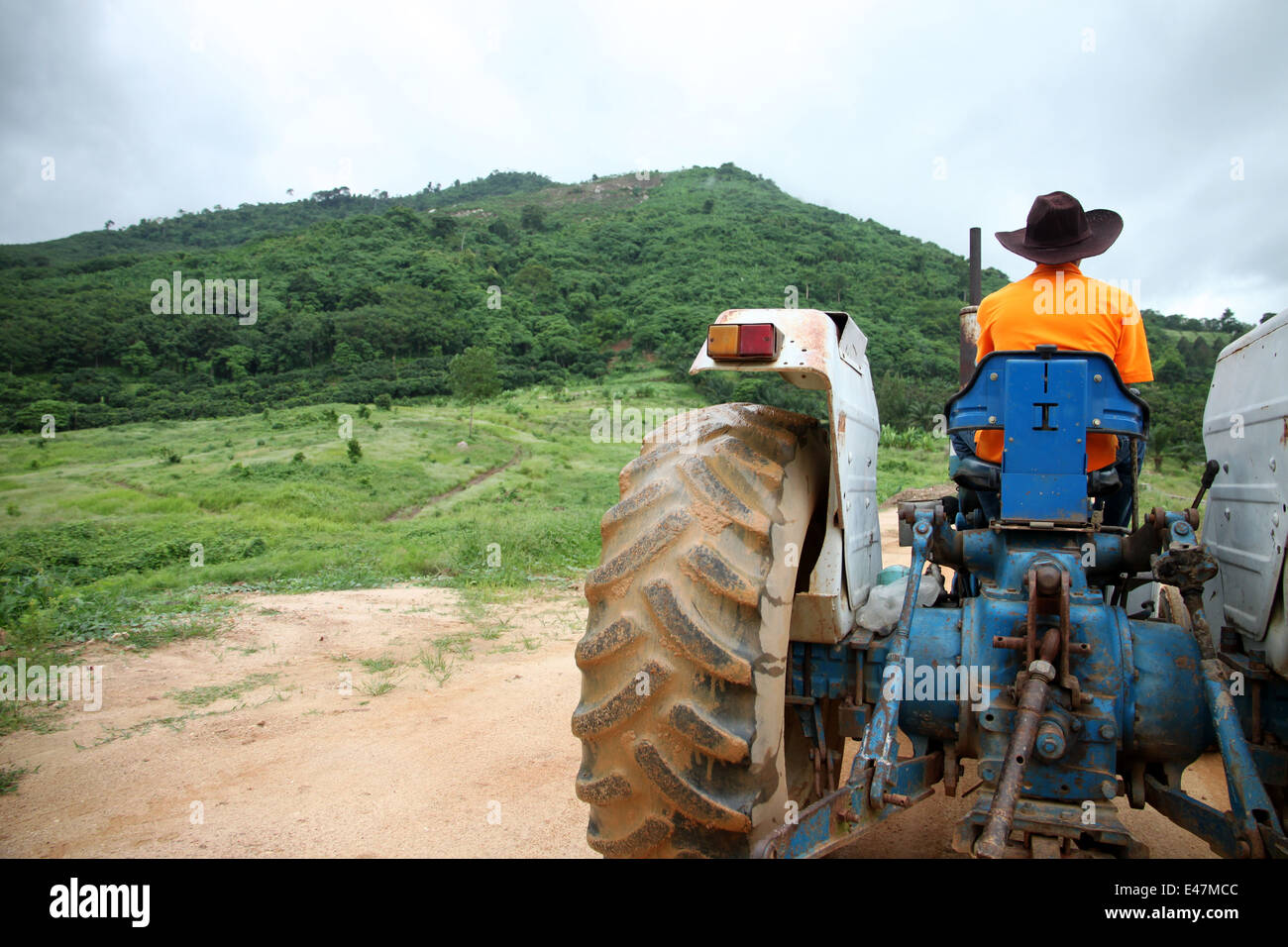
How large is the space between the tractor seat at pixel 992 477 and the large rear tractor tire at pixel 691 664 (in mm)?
974

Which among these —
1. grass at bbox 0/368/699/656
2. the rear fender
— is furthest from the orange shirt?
grass at bbox 0/368/699/656

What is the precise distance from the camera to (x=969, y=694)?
8.34 ft

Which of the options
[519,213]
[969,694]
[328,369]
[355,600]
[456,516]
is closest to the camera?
[969,694]

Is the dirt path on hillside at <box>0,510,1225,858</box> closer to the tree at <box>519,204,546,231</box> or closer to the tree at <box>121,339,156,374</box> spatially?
the tree at <box>121,339,156,374</box>

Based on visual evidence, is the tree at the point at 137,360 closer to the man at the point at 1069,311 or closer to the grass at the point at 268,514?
the grass at the point at 268,514

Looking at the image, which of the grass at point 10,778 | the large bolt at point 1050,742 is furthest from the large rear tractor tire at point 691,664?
the grass at point 10,778

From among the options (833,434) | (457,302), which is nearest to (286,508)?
(833,434)

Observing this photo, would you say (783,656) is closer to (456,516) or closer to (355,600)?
(355,600)

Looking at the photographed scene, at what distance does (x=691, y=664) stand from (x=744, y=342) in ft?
3.13

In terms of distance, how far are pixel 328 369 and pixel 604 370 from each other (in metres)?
20.5

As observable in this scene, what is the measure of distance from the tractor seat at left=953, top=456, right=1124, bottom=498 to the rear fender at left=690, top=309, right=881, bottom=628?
1.39ft

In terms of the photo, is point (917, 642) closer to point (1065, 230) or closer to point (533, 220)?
point (1065, 230)
